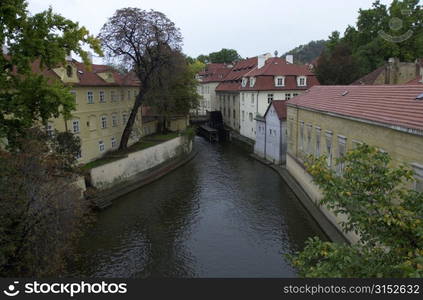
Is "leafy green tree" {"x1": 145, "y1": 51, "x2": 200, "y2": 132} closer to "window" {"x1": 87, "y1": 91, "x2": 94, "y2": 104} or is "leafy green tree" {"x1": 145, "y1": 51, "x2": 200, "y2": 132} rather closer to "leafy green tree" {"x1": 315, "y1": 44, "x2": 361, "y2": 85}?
"window" {"x1": 87, "y1": 91, "x2": 94, "y2": 104}

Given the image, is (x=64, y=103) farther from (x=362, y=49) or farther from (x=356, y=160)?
(x=362, y=49)

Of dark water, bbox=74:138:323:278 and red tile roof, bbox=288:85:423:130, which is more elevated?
red tile roof, bbox=288:85:423:130

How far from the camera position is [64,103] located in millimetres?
11547

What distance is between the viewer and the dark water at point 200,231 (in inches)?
587

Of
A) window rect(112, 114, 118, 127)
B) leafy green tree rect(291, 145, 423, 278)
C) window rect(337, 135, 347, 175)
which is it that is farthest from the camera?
window rect(112, 114, 118, 127)

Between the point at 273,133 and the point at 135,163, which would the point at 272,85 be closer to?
the point at 273,133

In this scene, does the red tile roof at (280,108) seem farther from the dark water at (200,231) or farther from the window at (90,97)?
the window at (90,97)

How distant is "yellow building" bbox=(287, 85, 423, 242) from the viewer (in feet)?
38.9

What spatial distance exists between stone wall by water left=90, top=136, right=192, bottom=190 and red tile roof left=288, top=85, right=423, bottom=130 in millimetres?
13566

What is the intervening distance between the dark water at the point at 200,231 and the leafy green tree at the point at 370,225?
8.74 meters

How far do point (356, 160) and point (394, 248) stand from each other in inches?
66.4

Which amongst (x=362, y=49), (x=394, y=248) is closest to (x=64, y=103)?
(x=394, y=248)

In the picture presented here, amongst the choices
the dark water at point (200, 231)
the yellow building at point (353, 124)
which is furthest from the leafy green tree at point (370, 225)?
the dark water at point (200, 231)

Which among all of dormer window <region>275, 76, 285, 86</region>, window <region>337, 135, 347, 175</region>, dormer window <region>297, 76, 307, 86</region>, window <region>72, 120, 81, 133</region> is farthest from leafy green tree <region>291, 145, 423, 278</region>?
dormer window <region>297, 76, 307, 86</region>
